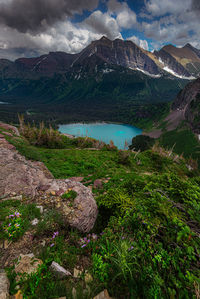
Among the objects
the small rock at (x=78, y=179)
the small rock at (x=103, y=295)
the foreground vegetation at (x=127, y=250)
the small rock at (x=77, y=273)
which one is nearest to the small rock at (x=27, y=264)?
the foreground vegetation at (x=127, y=250)

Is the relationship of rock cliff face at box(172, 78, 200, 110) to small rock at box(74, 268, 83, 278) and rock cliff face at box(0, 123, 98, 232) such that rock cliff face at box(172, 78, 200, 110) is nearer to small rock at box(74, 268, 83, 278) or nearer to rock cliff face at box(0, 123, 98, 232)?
rock cliff face at box(0, 123, 98, 232)

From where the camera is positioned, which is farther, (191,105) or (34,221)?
(191,105)

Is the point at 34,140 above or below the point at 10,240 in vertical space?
below

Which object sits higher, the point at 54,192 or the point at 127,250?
the point at 127,250

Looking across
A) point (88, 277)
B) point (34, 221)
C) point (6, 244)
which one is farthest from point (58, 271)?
point (34, 221)

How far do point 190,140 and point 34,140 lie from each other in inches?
4704

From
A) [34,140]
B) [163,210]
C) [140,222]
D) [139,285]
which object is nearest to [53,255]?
[139,285]

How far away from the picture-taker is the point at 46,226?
377 centimetres

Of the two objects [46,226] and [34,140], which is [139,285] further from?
[34,140]

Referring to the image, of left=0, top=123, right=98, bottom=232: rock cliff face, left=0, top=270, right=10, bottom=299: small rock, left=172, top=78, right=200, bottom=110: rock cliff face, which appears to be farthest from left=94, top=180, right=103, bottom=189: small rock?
left=172, top=78, right=200, bottom=110: rock cliff face

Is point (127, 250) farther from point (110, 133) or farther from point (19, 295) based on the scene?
point (110, 133)

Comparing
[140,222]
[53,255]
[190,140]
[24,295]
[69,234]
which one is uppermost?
[140,222]

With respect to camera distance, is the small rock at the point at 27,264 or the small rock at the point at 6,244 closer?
the small rock at the point at 27,264

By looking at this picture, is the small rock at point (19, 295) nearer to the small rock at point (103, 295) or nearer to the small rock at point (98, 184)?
the small rock at point (103, 295)
